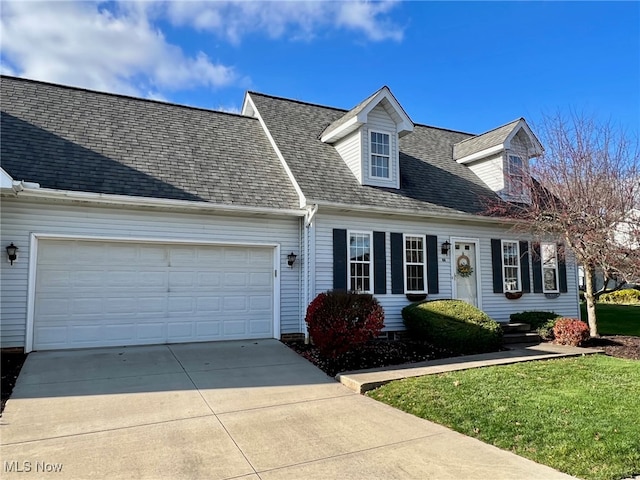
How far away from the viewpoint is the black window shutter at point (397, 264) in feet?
34.4

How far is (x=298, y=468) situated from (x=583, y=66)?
12874 millimetres

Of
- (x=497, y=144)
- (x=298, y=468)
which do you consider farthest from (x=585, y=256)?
(x=298, y=468)

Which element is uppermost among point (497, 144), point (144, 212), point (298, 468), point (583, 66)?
point (583, 66)

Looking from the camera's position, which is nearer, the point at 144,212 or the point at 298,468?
the point at 298,468

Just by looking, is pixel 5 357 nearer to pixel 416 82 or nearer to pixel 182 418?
pixel 182 418

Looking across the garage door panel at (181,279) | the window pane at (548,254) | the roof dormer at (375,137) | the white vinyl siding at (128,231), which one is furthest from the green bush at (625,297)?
the garage door panel at (181,279)

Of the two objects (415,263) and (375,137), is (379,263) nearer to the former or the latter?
(415,263)

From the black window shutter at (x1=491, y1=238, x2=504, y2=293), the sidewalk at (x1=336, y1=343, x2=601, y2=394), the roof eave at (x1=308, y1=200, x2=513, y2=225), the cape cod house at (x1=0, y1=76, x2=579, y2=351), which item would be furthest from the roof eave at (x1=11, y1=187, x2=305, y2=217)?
the black window shutter at (x1=491, y1=238, x2=504, y2=293)

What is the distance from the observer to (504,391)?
591 centimetres

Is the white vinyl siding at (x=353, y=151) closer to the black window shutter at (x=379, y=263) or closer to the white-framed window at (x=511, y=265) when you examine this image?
the black window shutter at (x=379, y=263)

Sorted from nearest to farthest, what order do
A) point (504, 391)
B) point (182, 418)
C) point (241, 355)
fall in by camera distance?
point (182, 418) → point (504, 391) → point (241, 355)

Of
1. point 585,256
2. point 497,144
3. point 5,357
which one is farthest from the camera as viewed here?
point 497,144

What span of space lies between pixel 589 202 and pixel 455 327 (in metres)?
4.65

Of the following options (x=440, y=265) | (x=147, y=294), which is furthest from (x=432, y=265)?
(x=147, y=294)
